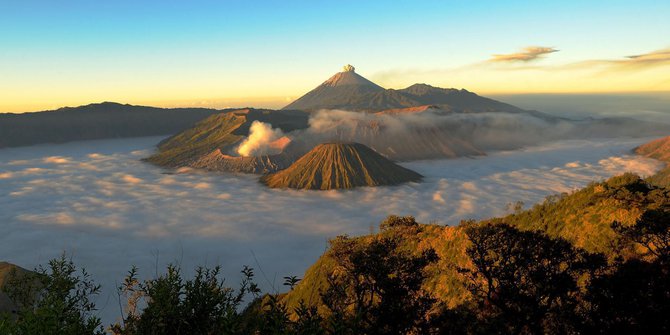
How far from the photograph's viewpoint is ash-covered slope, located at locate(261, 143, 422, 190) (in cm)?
16650

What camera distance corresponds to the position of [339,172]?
172 meters

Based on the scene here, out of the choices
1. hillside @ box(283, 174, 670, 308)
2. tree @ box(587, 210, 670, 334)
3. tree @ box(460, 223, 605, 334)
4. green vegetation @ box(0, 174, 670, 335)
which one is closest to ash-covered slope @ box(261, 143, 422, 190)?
hillside @ box(283, 174, 670, 308)

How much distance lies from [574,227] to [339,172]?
14351 cm

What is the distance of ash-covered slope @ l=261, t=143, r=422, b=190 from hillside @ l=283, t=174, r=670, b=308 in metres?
126

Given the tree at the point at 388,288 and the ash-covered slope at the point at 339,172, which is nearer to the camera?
the tree at the point at 388,288

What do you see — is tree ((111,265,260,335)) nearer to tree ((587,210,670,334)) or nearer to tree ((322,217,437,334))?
tree ((322,217,437,334))

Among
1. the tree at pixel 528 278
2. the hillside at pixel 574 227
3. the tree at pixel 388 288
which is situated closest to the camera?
the tree at pixel 528 278

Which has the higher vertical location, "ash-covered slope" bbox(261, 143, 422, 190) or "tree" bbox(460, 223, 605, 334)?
"tree" bbox(460, 223, 605, 334)

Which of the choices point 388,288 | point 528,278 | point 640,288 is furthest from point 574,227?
point 388,288

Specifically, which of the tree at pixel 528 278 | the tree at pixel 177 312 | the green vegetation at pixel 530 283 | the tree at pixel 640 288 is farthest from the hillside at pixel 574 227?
the tree at pixel 177 312

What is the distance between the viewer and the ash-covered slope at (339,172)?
546 ft

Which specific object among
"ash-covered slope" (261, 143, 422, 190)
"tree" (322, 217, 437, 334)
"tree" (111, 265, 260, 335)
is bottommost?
"ash-covered slope" (261, 143, 422, 190)

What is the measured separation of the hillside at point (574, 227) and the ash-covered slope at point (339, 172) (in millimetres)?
126153

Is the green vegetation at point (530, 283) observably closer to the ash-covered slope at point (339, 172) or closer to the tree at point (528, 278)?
the tree at point (528, 278)
